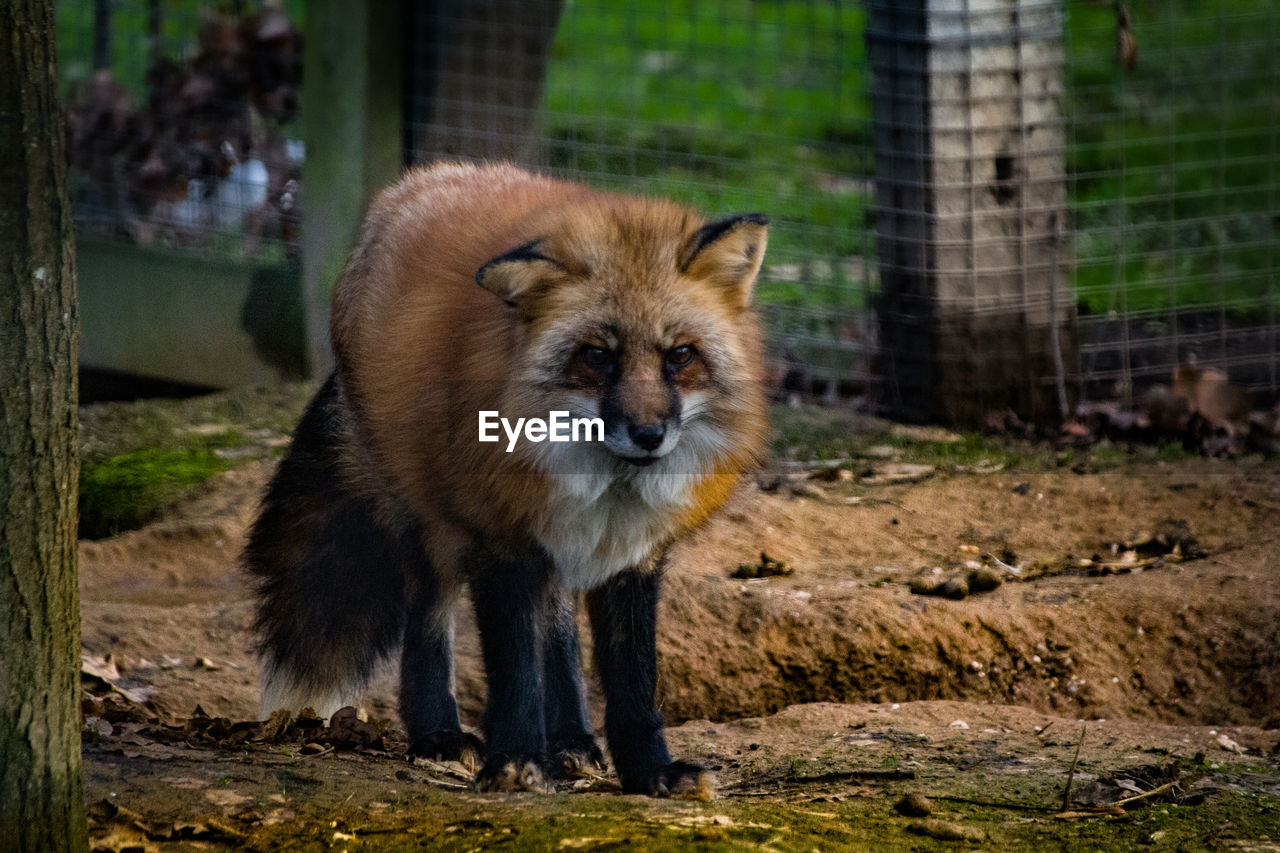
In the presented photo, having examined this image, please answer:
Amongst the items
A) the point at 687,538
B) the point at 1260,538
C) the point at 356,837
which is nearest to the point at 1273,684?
the point at 1260,538

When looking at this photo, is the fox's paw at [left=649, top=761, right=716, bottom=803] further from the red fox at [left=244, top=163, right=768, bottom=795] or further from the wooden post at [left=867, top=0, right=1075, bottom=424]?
the wooden post at [left=867, top=0, right=1075, bottom=424]

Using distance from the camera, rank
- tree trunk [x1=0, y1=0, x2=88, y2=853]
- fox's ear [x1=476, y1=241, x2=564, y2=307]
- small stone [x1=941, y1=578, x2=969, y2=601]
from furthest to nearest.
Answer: small stone [x1=941, y1=578, x2=969, y2=601]
fox's ear [x1=476, y1=241, x2=564, y2=307]
tree trunk [x1=0, y1=0, x2=88, y2=853]

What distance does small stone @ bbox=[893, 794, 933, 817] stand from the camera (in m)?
3.08

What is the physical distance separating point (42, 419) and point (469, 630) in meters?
2.83

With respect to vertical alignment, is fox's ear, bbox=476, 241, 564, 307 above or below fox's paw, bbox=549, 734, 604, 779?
above

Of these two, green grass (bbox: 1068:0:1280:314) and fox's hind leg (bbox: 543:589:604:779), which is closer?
fox's hind leg (bbox: 543:589:604:779)

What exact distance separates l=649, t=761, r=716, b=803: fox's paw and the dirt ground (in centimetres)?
11

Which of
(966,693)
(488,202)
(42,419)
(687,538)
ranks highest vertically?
(488,202)

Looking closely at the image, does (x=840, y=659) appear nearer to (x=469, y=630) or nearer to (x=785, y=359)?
(x=469, y=630)

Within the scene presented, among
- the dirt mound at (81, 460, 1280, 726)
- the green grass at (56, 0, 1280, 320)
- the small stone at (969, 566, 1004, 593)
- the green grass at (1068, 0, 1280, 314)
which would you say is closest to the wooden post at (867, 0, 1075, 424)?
the green grass at (56, 0, 1280, 320)

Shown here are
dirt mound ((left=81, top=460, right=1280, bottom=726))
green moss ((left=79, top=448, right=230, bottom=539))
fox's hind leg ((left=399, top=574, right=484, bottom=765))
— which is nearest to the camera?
fox's hind leg ((left=399, top=574, right=484, bottom=765))

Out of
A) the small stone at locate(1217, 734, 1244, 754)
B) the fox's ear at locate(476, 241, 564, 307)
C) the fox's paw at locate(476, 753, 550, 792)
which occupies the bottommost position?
the small stone at locate(1217, 734, 1244, 754)

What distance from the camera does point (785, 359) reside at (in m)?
7.13

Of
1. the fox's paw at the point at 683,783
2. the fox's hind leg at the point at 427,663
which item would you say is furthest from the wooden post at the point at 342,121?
the fox's paw at the point at 683,783
